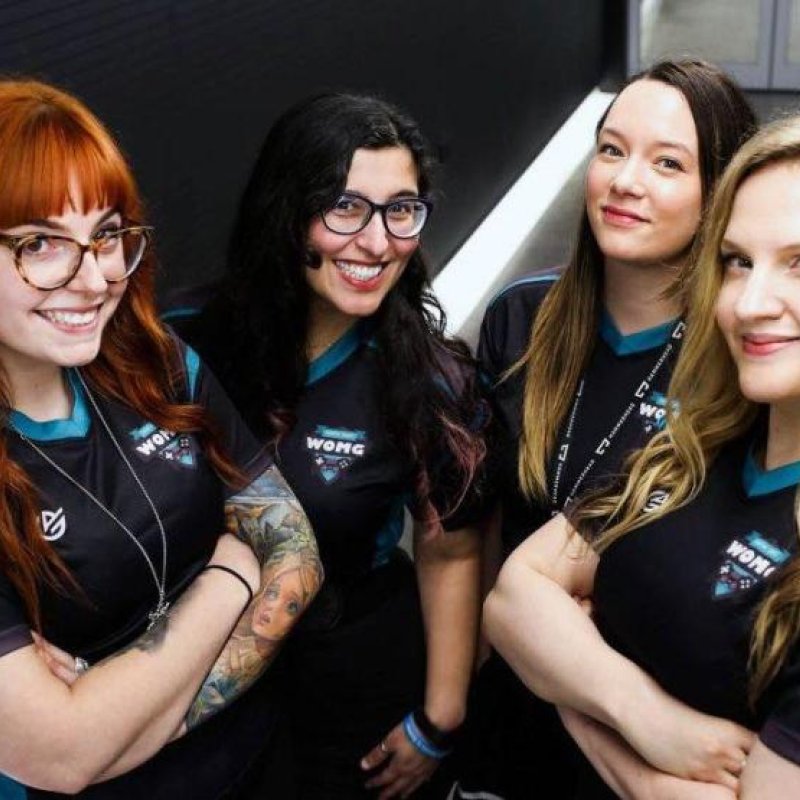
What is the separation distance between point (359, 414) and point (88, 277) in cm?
A: 60

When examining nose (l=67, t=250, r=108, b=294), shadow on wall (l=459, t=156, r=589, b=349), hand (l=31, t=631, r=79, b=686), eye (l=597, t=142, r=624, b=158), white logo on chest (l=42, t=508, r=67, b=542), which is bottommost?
shadow on wall (l=459, t=156, r=589, b=349)

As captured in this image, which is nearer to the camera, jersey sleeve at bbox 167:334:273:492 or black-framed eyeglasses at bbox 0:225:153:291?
black-framed eyeglasses at bbox 0:225:153:291

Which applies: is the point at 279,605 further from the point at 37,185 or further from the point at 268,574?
the point at 37,185

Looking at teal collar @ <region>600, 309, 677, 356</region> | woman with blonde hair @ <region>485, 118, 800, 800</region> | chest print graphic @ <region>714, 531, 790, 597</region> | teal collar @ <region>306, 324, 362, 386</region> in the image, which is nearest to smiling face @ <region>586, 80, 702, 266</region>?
teal collar @ <region>600, 309, 677, 356</region>

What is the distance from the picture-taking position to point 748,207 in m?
1.31

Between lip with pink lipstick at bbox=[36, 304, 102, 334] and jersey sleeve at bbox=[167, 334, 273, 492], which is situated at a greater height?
lip with pink lipstick at bbox=[36, 304, 102, 334]

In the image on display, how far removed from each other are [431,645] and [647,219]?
79 cm

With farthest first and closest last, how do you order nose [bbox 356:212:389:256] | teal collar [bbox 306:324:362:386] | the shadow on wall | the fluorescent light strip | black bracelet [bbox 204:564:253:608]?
Answer: the shadow on wall, the fluorescent light strip, teal collar [bbox 306:324:362:386], nose [bbox 356:212:389:256], black bracelet [bbox 204:564:253:608]

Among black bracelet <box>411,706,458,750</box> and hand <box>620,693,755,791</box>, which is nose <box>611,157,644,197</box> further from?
black bracelet <box>411,706,458,750</box>

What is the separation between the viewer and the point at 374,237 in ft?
5.65

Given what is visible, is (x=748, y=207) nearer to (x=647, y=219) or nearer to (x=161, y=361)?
(x=647, y=219)

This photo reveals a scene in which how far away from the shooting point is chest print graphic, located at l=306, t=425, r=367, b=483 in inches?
69.9

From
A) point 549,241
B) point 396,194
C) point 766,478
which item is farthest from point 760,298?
point 549,241

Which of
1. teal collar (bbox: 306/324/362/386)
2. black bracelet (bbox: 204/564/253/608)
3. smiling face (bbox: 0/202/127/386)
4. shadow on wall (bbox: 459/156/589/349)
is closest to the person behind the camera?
smiling face (bbox: 0/202/127/386)
